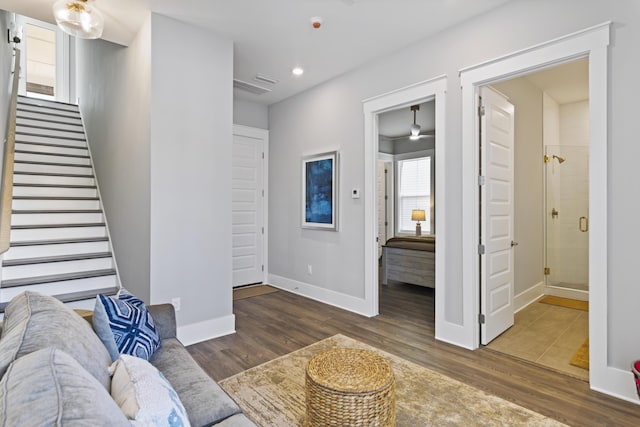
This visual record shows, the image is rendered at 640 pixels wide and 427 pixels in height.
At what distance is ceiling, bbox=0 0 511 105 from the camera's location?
9.16 ft

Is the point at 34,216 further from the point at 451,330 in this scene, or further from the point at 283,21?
the point at 451,330

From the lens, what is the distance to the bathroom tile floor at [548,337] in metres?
2.78

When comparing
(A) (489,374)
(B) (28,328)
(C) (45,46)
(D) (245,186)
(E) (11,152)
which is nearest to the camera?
(B) (28,328)

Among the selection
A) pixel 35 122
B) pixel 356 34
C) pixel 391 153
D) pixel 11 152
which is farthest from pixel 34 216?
pixel 391 153

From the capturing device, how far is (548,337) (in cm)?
327

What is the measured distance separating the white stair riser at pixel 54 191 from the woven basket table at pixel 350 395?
178 inches

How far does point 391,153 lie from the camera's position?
8.16 metres

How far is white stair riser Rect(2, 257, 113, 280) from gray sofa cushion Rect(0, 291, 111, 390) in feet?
9.38

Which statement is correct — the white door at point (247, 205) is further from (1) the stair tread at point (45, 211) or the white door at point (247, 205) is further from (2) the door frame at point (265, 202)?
(1) the stair tread at point (45, 211)

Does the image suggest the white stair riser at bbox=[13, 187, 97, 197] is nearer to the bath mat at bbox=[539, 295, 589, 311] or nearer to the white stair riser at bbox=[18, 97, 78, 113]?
the white stair riser at bbox=[18, 97, 78, 113]

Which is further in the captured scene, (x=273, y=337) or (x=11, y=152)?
(x=273, y=337)

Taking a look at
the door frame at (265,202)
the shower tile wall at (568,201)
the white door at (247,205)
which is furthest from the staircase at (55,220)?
the shower tile wall at (568,201)

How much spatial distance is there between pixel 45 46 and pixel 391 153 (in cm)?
812

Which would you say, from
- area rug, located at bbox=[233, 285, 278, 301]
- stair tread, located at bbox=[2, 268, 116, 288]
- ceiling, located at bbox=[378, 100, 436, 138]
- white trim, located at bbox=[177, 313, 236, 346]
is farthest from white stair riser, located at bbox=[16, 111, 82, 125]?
ceiling, located at bbox=[378, 100, 436, 138]
